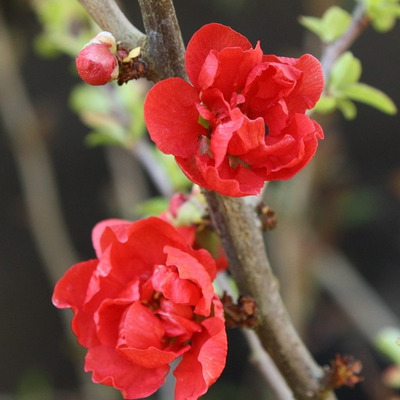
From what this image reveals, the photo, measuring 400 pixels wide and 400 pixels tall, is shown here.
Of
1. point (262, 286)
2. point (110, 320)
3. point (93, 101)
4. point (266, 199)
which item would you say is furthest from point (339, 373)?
point (266, 199)

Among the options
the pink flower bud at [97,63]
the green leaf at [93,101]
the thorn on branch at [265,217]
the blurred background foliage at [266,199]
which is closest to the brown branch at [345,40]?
the thorn on branch at [265,217]

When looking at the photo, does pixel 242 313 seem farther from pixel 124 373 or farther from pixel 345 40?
pixel 345 40

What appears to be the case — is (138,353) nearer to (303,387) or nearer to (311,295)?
(303,387)

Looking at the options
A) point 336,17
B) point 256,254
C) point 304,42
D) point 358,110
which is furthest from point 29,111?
point 256,254

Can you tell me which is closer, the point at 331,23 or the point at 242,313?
the point at 242,313

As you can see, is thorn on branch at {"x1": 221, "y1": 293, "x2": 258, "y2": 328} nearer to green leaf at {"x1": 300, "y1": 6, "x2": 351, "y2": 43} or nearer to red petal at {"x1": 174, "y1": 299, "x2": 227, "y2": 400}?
red petal at {"x1": 174, "y1": 299, "x2": 227, "y2": 400}
